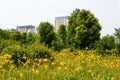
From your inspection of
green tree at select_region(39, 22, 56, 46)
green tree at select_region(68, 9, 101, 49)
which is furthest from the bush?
green tree at select_region(39, 22, 56, 46)

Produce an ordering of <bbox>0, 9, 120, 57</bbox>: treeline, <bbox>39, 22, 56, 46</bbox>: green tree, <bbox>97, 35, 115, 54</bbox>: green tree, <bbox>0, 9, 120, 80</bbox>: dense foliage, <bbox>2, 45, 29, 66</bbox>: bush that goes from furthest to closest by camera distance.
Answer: <bbox>39, 22, 56, 46</bbox>: green tree → <bbox>0, 9, 120, 57</bbox>: treeline → <bbox>97, 35, 115, 54</bbox>: green tree → <bbox>0, 9, 120, 80</bbox>: dense foliage → <bbox>2, 45, 29, 66</bbox>: bush

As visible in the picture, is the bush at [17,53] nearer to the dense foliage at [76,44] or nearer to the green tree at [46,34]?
the dense foliage at [76,44]

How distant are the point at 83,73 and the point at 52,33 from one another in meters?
24.1

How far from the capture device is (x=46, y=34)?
103ft

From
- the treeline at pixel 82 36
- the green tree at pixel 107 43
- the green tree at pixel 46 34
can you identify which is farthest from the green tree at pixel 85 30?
the green tree at pixel 107 43

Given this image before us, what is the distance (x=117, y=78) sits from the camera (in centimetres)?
746

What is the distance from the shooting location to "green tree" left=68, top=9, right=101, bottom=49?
26.8 metres

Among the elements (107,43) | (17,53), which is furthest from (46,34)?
(17,53)

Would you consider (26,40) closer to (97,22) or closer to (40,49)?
(97,22)

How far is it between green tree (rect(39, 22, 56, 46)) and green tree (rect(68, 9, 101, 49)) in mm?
2234

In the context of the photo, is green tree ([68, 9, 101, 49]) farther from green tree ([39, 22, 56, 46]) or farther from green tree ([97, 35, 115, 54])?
green tree ([97, 35, 115, 54])

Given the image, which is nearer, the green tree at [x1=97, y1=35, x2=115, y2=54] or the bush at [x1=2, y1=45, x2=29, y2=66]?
the bush at [x1=2, y1=45, x2=29, y2=66]

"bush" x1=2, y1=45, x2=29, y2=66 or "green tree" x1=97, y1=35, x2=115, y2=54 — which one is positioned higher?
"green tree" x1=97, y1=35, x2=115, y2=54

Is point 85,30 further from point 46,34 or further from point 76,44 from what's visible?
point 46,34
